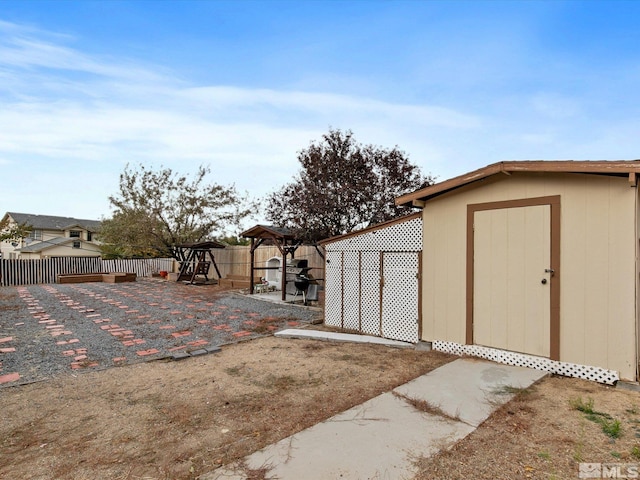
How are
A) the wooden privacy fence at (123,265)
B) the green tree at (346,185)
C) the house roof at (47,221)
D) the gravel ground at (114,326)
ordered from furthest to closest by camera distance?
the house roof at (47,221), the wooden privacy fence at (123,265), the green tree at (346,185), the gravel ground at (114,326)

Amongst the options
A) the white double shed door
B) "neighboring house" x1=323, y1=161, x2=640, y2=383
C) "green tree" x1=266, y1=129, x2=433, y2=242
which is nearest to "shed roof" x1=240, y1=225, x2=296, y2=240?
"green tree" x1=266, y1=129, x2=433, y2=242

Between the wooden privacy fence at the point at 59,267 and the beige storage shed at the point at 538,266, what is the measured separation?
672 inches

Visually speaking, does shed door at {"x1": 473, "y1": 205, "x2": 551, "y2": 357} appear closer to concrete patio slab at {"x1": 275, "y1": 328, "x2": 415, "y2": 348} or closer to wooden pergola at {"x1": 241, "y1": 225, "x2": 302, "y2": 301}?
concrete patio slab at {"x1": 275, "y1": 328, "x2": 415, "y2": 348}

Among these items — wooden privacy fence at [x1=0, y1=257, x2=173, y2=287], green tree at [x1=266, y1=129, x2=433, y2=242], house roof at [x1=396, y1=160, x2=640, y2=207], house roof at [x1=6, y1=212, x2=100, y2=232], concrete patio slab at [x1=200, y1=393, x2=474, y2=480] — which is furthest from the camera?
house roof at [x1=6, y1=212, x2=100, y2=232]

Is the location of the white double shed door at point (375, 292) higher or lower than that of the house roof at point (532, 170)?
lower

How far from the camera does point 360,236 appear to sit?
634 centimetres

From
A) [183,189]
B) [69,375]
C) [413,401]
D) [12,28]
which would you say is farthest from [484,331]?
[183,189]

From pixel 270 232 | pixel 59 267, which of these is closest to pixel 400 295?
pixel 270 232

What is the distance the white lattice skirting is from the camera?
→ 12.1ft

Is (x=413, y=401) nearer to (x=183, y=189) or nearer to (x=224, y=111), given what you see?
(x=224, y=111)

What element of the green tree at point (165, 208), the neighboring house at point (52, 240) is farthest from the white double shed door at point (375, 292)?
the neighboring house at point (52, 240)

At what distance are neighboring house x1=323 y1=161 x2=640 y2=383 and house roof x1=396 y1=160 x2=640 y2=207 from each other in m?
0.01

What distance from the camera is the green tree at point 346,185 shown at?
9.49m

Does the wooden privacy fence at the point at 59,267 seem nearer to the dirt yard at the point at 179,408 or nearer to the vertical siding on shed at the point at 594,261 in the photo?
the dirt yard at the point at 179,408
